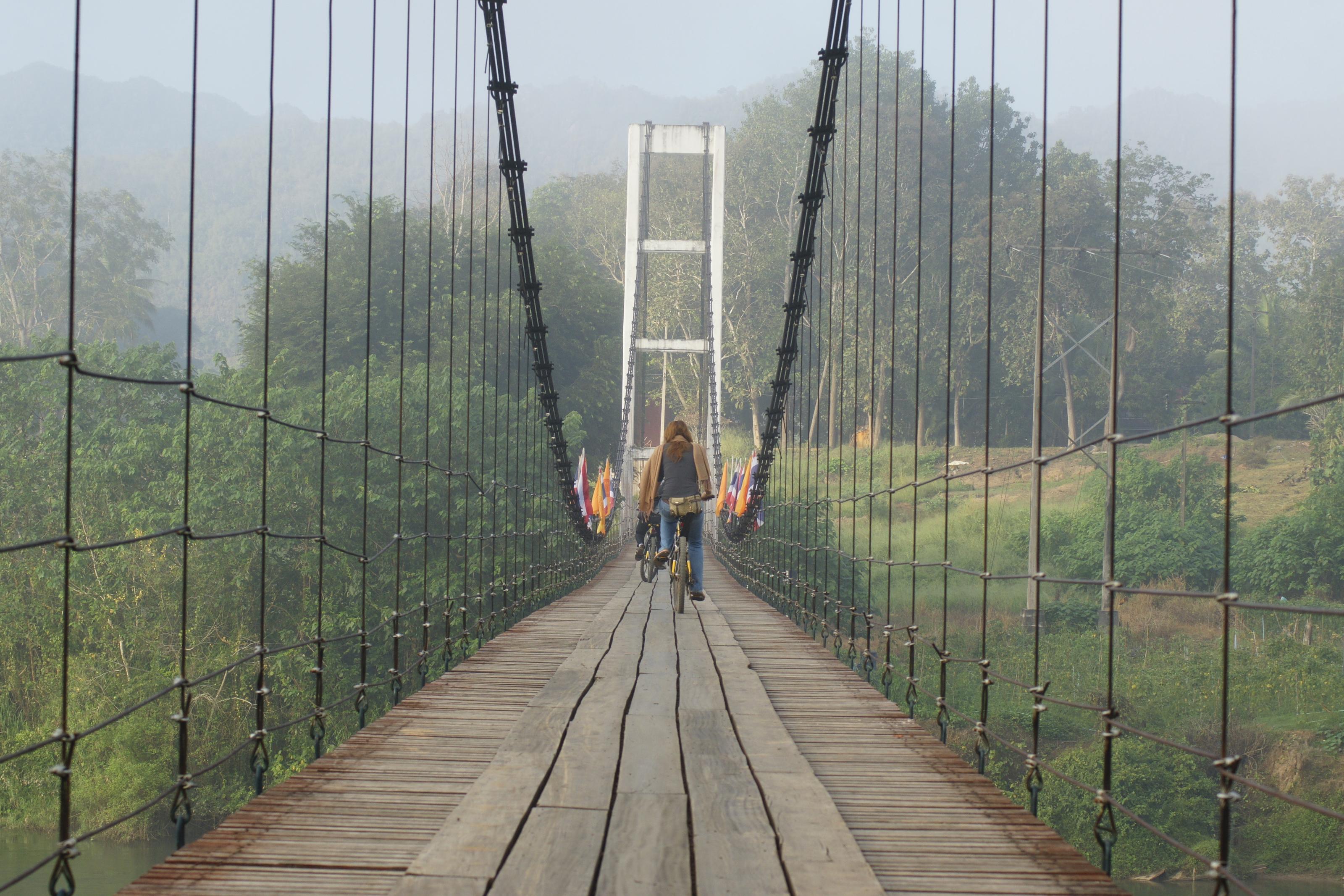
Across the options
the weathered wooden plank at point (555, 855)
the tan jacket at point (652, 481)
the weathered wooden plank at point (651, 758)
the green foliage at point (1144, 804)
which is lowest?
the green foliage at point (1144, 804)

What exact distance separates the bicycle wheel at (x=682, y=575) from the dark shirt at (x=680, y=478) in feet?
1.30

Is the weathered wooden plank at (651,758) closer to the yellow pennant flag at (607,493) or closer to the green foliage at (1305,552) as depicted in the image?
the yellow pennant flag at (607,493)

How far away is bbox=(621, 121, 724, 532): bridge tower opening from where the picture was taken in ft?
72.9

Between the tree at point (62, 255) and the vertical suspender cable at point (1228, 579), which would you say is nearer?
the vertical suspender cable at point (1228, 579)

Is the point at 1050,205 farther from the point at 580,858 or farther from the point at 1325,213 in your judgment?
the point at 580,858

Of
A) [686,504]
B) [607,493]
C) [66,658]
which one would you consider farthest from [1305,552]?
[66,658]

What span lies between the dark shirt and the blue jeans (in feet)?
0.26

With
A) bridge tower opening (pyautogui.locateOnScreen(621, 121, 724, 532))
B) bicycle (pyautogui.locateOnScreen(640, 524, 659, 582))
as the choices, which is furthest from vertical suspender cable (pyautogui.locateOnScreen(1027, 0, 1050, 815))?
bridge tower opening (pyautogui.locateOnScreen(621, 121, 724, 532))

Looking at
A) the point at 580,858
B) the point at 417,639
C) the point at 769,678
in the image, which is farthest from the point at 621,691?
the point at 417,639

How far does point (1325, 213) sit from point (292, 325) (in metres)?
28.3

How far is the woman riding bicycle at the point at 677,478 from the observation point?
6293 mm

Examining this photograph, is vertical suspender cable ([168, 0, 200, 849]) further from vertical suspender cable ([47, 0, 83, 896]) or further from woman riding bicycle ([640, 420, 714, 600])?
woman riding bicycle ([640, 420, 714, 600])

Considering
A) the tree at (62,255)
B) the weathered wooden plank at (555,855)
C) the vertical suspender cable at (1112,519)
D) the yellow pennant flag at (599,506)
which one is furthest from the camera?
the tree at (62,255)

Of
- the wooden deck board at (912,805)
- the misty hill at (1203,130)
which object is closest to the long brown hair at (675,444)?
the wooden deck board at (912,805)
